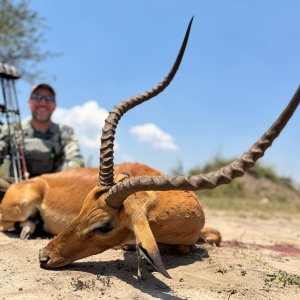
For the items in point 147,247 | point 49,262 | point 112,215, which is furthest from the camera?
point 49,262

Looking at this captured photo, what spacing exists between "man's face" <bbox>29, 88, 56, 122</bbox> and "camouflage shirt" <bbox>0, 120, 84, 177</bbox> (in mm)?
218

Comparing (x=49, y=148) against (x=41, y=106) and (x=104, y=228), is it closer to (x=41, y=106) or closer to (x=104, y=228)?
(x=41, y=106)

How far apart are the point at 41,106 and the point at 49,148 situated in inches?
37.4

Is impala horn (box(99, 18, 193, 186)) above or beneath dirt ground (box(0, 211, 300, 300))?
above

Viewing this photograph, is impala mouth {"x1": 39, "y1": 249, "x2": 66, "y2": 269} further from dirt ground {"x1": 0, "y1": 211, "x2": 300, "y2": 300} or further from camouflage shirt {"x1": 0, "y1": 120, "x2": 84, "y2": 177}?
camouflage shirt {"x1": 0, "y1": 120, "x2": 84, "y2": 177}

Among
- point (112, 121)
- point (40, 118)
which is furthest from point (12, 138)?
point (112, 121)

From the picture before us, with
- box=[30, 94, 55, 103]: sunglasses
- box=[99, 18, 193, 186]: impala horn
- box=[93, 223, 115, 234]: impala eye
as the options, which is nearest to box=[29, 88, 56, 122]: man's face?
box=[30, 94, 55, 103]: sunglasses

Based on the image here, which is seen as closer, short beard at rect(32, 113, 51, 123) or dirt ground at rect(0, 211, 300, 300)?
dirt ground at rect(0, 211, 300, 300)

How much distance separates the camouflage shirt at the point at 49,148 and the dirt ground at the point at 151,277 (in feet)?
8.93

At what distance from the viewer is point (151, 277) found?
13.1 ft

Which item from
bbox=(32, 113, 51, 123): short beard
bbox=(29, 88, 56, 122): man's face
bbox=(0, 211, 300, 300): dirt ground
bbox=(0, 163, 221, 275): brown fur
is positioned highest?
bbox=(29, 88, 56, 122): man's face

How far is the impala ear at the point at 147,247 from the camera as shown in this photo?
3158 millimetres

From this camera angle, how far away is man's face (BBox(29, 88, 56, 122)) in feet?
28.7

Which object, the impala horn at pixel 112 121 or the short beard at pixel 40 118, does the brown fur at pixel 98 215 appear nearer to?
the impala horn at pixel 112 121
